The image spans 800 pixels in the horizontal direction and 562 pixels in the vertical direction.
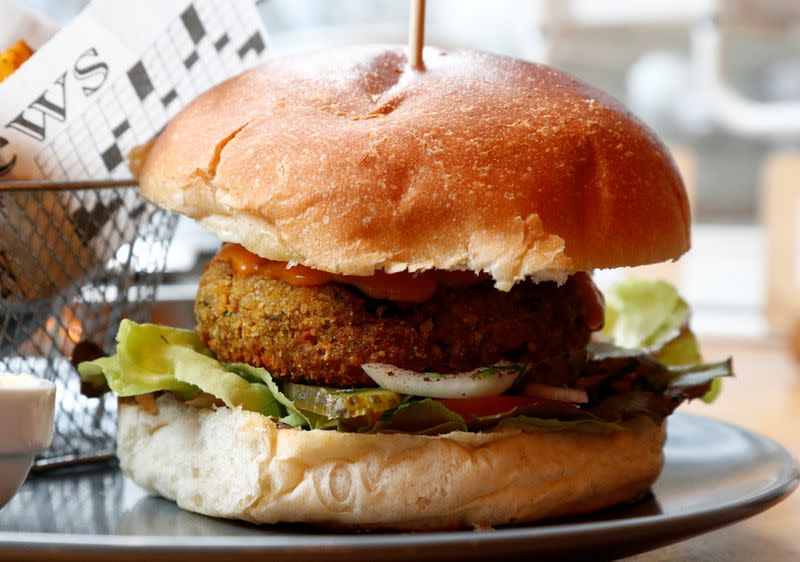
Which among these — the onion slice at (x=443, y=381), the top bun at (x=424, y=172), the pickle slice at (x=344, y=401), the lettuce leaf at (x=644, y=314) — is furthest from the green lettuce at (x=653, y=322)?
the pickle slice at (x=344, y=401)

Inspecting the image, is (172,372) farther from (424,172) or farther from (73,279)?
(424,172)

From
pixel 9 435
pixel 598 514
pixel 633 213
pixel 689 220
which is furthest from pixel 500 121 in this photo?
pixel 9 435

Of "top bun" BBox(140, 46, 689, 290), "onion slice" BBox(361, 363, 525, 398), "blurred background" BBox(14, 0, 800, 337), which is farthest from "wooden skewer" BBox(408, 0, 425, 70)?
"blurred background" BBox(14, 0, 800, 337)

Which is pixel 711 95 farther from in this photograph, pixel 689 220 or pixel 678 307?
pixel 689 220

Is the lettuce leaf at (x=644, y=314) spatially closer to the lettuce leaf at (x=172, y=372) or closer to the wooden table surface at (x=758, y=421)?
the wooden table surface at (x=758, y=421)

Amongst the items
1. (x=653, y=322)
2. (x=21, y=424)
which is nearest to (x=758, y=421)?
(x=653, y=322)
